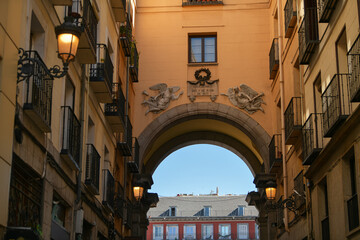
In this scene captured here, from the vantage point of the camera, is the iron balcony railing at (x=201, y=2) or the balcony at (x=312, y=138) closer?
the balcony at (x=312, y=138)

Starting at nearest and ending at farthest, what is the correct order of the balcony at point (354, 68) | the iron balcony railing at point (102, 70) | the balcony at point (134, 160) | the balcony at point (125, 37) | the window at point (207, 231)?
the balcony at point (354, 68), the iron balcony railing at point (102, 70), the balcony at point (125, 37), the balcony at point (134, 160), the window at point (207, 231)

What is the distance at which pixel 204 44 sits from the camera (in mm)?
28969

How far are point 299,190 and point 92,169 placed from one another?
6.63 metres

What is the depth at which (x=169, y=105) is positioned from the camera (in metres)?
28.2

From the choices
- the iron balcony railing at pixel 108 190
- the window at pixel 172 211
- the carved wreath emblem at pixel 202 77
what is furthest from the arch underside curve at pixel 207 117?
the window at pixel 172 211

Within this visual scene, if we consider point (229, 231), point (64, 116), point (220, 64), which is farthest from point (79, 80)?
point (229, 231)

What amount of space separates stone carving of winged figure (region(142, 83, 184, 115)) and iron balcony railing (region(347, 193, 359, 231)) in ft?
48.0

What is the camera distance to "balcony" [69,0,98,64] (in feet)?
48.2

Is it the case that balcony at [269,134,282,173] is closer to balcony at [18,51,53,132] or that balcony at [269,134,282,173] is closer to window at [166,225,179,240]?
balcony at [18,51,53,132]

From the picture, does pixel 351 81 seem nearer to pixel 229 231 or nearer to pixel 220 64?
pixel 220 64

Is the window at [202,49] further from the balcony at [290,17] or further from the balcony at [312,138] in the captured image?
the balcony at [312,138]

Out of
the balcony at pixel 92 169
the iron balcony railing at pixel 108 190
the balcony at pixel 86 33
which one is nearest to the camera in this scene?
the balcony at pixel 86 33

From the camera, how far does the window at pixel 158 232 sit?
249ft

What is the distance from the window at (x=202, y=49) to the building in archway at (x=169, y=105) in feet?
0.20
